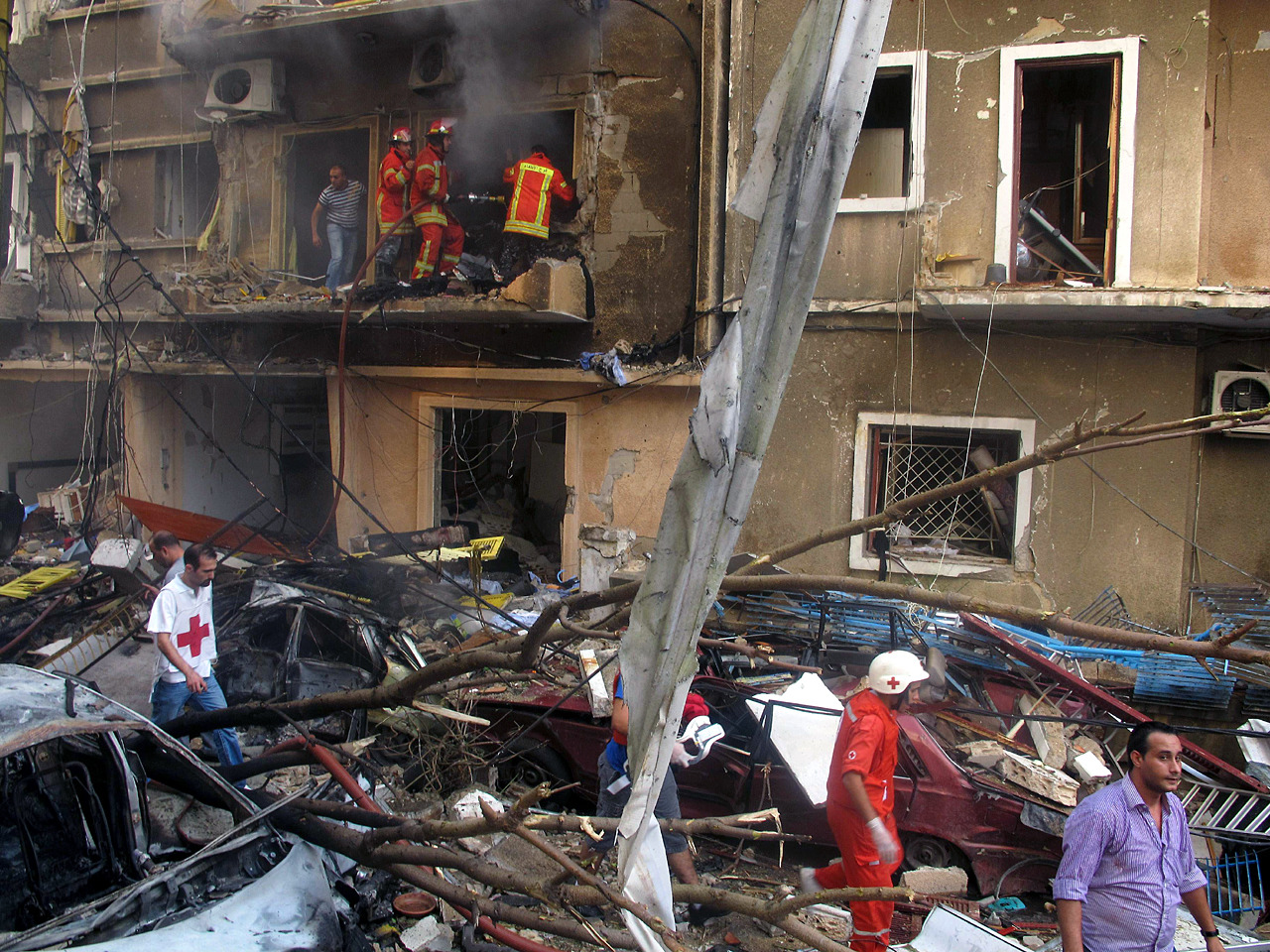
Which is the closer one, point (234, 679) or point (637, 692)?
point (637, 692)

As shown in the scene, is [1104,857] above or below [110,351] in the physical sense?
below

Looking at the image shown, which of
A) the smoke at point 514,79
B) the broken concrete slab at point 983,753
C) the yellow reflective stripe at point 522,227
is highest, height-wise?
the smoke at point 514,79

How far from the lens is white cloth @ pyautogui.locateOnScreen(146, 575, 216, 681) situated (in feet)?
19.0

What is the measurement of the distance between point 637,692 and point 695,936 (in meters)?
3.58

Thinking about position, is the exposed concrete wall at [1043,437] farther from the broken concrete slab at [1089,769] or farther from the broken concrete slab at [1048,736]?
the broken concrete slab at [1089,769]

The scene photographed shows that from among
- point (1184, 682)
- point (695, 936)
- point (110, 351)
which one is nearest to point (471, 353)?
point (110, 351)

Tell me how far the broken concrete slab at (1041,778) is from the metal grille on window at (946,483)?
11.4 feet

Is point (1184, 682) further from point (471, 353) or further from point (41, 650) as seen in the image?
point (41, 650)

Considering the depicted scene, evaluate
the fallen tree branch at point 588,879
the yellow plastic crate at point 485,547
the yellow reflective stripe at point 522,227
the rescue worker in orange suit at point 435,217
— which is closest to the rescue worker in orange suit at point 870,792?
the fallen tree branch at point 588,879

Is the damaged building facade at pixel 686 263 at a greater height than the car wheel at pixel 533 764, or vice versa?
the damaged building facade at pixel 686 263

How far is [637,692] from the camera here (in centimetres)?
215

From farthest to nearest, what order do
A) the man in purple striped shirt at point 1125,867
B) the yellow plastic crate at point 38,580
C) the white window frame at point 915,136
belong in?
the yellow plastic crate at point 38,580 → the white window frame at point 915,136 → the man in purple striped shirt at point 1125,867

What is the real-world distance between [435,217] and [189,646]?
594 centimetres

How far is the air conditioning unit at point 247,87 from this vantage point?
10.6 metres
